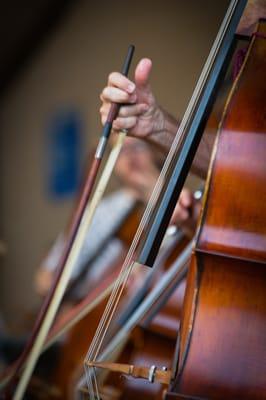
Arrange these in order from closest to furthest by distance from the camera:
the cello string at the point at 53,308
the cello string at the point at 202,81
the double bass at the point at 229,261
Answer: the double bass at the point at 229,261 → the cello string at the point at 202,81 → the cello string at the point at 53,308

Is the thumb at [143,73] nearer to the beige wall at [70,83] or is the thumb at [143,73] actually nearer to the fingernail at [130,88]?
the fingernail at [130,88]

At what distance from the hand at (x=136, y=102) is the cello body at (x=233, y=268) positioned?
17 cm

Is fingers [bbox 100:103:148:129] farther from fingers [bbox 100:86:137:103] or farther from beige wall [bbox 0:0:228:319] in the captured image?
beige wall [bbox 0:0:228:319]

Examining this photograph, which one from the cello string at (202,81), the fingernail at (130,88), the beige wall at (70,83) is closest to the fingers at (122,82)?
the fingernail at (130,88)

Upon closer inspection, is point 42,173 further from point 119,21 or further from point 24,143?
point 119,21

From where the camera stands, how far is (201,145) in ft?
3.83

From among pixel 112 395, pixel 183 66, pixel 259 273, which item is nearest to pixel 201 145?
pixel 259 273

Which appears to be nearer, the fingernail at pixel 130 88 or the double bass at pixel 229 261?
the double bass at pixel 229 261

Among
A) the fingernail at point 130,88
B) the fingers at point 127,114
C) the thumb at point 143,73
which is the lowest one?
the fingers at point 127,114

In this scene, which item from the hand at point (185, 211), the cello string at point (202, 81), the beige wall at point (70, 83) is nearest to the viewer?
the cello string at point (202, 81)

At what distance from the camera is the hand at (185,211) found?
1333 millimetres

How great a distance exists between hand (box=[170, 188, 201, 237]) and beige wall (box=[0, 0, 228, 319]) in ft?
6.03

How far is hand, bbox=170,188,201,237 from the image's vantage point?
1333 mm

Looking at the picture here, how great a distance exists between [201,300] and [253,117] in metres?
0.26
